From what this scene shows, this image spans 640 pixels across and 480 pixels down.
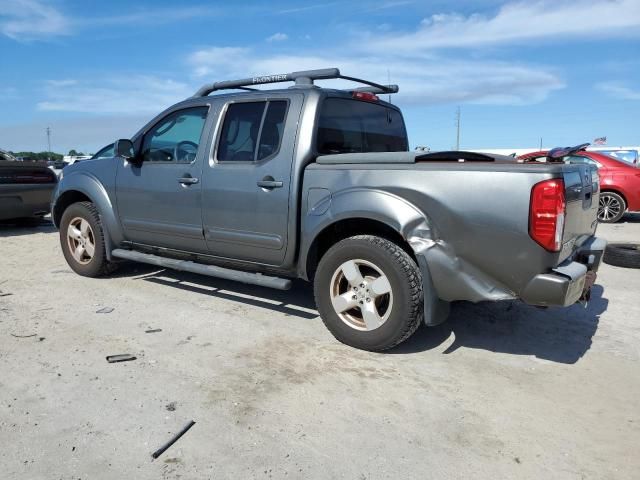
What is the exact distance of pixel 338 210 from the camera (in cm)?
375

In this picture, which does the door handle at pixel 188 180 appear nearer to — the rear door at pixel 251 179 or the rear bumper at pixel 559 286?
the rear door at pixel 251 179

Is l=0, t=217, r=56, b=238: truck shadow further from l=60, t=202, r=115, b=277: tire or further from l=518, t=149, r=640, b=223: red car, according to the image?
l=518, t=149, r=640, b=223: red car

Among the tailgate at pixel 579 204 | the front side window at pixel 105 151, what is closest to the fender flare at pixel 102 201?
the front side window at pixel 105 151

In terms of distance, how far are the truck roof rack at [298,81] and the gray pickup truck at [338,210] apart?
1cm

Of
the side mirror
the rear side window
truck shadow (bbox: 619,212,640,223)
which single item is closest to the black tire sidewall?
the side mirror

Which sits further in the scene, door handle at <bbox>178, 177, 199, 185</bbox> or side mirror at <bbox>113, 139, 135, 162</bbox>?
side mirror at <bbox>113, 139, 135, 162</bbox>

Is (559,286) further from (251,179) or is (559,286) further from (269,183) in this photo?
(251,179)

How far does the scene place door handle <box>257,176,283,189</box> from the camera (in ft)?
13.4

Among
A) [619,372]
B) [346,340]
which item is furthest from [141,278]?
Result: [619,372]

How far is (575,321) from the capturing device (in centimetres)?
446

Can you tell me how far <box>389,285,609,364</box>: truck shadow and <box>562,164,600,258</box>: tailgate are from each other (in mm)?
793

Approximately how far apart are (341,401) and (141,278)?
3525 millimetres

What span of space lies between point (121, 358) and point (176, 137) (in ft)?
7.38

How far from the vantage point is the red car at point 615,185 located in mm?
10203
